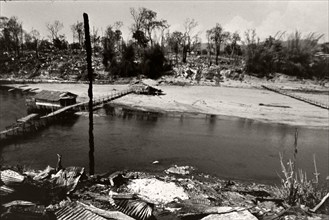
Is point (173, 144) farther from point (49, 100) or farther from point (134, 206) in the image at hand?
point (49, 100)

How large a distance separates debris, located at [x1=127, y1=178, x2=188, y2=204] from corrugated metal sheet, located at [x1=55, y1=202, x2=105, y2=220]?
15.0 feet

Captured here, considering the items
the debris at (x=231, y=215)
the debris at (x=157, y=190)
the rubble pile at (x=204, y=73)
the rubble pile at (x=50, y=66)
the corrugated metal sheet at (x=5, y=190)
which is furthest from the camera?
the rubble pile at (x=50, y=66)

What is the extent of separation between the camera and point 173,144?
3023 cm

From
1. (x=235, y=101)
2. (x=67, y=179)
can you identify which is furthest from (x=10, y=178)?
(x=235, y=101)

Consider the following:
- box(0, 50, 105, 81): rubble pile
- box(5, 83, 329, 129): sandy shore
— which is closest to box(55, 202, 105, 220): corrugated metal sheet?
box(5, 83, 329, 129): sandy shore

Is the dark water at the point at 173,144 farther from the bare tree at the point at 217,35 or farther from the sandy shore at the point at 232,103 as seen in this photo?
the bare tree at the point at 217,35

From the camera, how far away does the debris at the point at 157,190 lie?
15445 millimetres

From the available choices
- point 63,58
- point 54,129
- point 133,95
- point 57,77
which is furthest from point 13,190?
point 63,58

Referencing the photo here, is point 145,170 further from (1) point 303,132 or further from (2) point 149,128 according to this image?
(1) point 303,132

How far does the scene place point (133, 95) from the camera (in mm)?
55281

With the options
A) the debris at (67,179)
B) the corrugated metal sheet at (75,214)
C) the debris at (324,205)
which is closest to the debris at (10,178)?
the debris at (67,179)

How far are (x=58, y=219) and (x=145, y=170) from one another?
12629 mm

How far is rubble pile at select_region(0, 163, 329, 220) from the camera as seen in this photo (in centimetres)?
1109

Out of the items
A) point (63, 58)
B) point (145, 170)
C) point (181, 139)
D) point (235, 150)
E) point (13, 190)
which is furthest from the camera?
point (63, 58)
